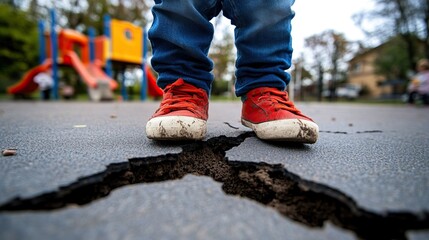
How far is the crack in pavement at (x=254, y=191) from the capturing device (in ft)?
1.76

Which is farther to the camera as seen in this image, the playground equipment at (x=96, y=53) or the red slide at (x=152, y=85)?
the red slide at (x=152, y=85)

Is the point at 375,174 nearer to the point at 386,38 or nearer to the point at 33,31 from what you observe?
the point at 386,38

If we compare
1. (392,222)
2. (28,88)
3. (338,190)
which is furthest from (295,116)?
(28,88)

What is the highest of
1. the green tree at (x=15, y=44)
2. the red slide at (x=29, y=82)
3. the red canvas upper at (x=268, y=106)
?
the green tree at (x=15, y=44)

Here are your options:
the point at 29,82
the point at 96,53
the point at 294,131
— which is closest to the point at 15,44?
the point at 29,82

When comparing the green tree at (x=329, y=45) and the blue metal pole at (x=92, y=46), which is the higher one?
the green tree at (x=329, y=45)

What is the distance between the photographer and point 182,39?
1129 millimetres

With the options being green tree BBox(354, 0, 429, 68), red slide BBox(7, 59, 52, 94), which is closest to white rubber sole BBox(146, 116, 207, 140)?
red slide BBox(7, 59, 52, 94)

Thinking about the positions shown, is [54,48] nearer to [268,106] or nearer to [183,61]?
[183,61]

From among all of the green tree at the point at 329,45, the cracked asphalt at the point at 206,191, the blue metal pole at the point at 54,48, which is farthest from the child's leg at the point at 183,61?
the green tree at the point at 329,45

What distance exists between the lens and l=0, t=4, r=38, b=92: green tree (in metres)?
14.7

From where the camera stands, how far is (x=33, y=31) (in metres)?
16.2

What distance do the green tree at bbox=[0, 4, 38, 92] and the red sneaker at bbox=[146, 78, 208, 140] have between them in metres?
17.3

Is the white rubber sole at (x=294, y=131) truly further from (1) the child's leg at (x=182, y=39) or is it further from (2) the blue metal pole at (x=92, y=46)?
(2) the blue metal pole at (x=92, y=46)
